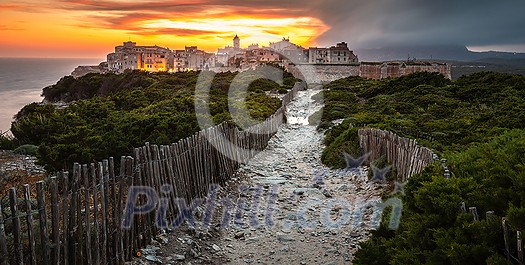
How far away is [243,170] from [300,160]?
2.76 meters

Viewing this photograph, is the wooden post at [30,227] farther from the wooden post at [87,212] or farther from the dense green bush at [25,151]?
the dense green bush at [25,151]

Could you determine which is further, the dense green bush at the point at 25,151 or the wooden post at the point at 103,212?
the dense green bush at the point at 25,151

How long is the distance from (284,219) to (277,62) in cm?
8289

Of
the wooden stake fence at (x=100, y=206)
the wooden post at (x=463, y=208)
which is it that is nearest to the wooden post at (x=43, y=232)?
the wooden stake fence at (x=100, y=206)

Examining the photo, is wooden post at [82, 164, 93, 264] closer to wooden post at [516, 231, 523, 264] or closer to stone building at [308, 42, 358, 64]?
wooden post at [516, 231, 523, 264]

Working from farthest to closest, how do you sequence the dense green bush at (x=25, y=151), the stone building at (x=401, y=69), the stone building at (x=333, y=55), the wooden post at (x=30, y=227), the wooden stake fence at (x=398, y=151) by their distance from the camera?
1. the stone building at (x=333, y=55)
2. the stone building at (x=401, y=69)
3. the dense green bush at (x=25, y=151)
4. the wooden stake fence at (x=398, y=151)
5. the wooden post at (x=30, y=227)

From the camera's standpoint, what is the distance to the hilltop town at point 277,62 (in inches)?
2434

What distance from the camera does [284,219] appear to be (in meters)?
7.87

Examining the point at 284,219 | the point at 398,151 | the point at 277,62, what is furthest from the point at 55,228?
the point at 277,62

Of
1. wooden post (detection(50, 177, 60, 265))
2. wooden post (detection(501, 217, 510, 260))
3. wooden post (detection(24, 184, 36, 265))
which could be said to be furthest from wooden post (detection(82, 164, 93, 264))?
wooden post (detection(501, 217, 510, 260))

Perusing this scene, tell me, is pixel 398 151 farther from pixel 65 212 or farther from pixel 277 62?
pixel 277 62

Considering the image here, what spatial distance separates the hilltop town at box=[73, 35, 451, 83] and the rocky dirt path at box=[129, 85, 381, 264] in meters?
52.7

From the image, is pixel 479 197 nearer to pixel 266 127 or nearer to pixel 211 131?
pixel 211 131

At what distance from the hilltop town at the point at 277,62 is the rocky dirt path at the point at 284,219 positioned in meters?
52.7
